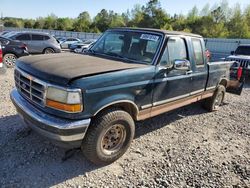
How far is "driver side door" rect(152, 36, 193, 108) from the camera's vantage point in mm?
4176

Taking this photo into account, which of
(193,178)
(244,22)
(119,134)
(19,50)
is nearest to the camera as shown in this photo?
(193,178)

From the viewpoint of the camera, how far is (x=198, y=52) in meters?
5.31

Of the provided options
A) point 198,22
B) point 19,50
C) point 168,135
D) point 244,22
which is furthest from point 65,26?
point 168,135

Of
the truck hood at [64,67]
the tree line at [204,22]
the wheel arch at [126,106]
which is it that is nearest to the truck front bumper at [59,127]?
the wheel arch at [126,106]

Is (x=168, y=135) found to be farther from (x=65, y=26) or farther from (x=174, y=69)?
(x=65, y=26)

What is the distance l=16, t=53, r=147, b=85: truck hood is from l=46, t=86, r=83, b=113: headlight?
0.12m

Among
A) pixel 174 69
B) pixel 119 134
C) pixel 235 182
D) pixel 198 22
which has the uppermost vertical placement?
pixel 198 22

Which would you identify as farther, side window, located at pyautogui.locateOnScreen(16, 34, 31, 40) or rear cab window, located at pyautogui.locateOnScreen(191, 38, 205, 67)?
side window, located at pyautogui.locateOnScreen(16, 34, 31, 40)

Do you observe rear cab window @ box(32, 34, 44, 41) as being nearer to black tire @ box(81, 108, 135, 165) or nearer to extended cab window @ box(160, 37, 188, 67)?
extended cab window @ box(160, 37, 188, 67)

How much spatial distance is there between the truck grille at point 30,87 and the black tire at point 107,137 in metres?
0.80

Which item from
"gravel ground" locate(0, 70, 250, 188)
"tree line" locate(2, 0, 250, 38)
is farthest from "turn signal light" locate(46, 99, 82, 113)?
"tree line" locate(2, 0, 250, 38)

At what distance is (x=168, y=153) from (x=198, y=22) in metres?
53.9

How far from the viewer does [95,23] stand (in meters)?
68.8

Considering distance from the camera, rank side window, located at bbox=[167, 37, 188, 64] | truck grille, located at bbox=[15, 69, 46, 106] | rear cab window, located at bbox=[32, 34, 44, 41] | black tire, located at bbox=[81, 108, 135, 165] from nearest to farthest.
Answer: truck grille, located at bbox=[15, 69, 46, 106]
black tire, located at bbox=[81, 108, 135, 165]
side window, located at bbox=[167, 37, 188, 64]
rear cab window, located at bbox=[32, 34, 44, 41]
